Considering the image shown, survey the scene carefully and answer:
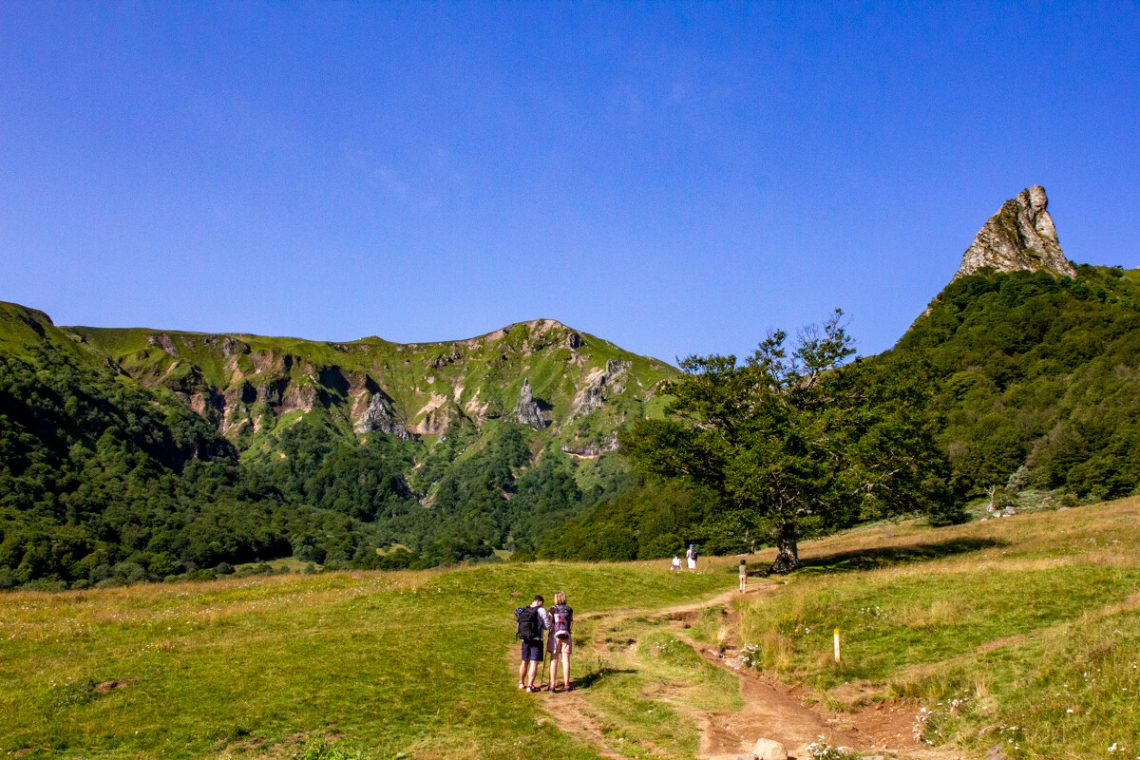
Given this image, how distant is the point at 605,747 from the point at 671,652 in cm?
893

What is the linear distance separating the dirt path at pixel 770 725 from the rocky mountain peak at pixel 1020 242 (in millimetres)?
188331

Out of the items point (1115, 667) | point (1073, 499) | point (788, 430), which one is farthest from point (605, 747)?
point (1073, 499)

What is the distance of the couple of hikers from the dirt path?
2.20 ft

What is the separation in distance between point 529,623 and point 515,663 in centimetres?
417

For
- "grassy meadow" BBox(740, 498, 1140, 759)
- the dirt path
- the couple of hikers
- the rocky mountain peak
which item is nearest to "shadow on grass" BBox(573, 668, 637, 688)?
the dirt path

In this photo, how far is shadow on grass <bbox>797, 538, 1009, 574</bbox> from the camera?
1624 inches

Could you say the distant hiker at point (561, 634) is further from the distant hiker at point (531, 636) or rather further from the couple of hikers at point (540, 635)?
the distant hiker at point (531, 636)

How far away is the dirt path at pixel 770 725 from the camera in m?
15.8

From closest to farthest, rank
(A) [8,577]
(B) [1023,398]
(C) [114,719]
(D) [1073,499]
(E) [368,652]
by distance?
(C) [114,719] → (E) [368,652] → (D) [1073,499] → (B) [1023,398] → (A) [8,577]

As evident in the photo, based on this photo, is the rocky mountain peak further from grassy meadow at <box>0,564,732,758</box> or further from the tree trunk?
grassy meadow at <box>0,564,732,758</box>

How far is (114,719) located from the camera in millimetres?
17438

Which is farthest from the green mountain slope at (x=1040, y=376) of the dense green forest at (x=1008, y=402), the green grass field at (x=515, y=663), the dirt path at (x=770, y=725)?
the dirt path at (x=770, y=725)

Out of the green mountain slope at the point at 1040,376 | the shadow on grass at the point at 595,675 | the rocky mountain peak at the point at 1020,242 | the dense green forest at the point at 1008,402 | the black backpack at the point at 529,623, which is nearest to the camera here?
the black backpack at the point at 529,623

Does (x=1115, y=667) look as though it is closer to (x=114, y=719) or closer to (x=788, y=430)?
(x=114, y=719)
